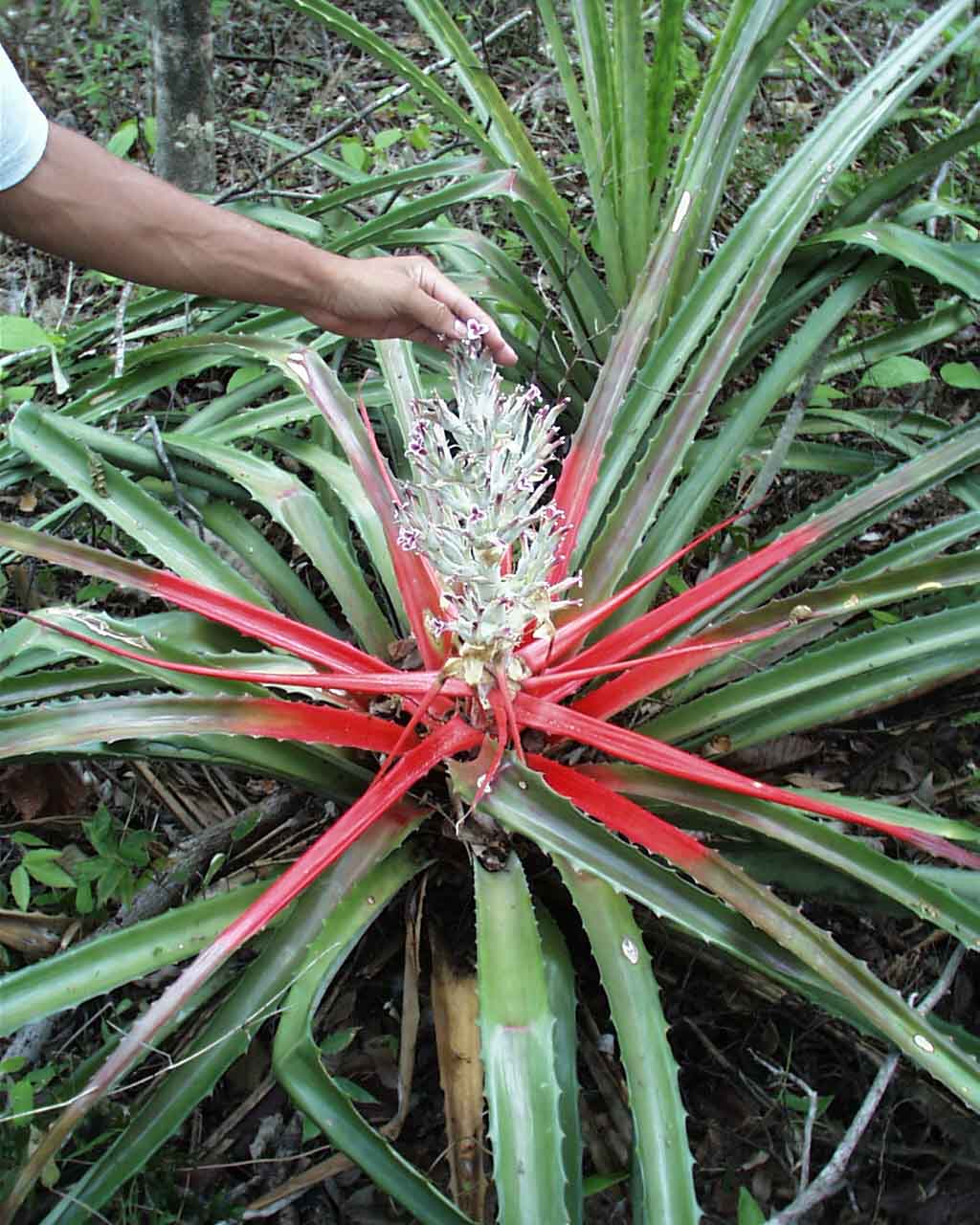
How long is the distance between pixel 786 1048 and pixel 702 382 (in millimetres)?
1065

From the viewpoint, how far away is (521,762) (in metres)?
1.26

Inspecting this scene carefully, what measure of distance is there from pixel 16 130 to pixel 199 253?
0.27 metres

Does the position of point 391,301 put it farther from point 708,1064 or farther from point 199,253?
point 708,1064

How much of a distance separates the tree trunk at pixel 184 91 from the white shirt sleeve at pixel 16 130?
138cm

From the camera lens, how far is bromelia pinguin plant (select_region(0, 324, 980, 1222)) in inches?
42.3

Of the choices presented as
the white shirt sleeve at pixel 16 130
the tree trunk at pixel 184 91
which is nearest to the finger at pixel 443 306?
the white shirt sleeve at pixel 16 130

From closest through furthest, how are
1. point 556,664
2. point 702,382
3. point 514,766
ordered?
point 514,766
point 556,664
point 702,382

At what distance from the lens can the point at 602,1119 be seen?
1.50 m

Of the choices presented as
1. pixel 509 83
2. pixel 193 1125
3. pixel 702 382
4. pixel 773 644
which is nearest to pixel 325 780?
pixel 193 1125

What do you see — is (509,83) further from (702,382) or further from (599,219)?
(702,382)

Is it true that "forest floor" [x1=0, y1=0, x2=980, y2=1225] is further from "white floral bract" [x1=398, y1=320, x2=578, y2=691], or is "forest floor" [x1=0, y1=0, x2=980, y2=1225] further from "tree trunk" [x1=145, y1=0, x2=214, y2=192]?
"tree trunk" [x1=145, y1=0, x2=214, y2=192]

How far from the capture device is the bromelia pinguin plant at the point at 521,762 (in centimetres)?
107

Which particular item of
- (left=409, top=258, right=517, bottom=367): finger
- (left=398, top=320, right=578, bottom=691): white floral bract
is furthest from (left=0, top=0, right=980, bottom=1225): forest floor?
(left=409, top=258, right=517, bottom=367): finger

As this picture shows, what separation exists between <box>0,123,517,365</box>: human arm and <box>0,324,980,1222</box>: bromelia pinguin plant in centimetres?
21
